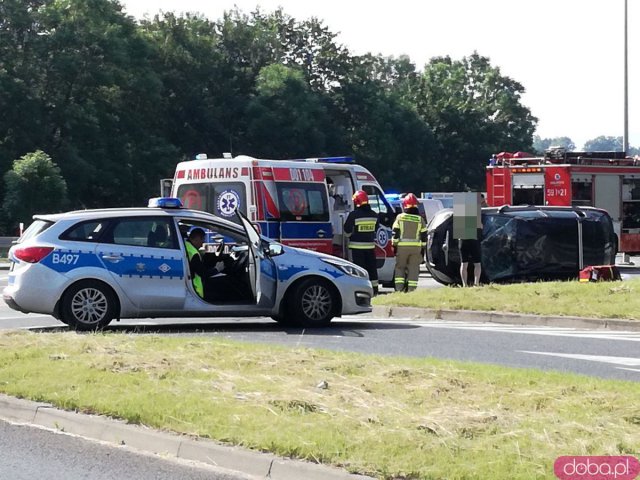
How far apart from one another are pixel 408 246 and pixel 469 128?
69.4m

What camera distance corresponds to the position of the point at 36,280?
14.4 m

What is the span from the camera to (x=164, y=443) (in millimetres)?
7898

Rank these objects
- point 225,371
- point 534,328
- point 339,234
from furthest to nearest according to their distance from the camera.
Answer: point 339,234
point 534,328
point 225,371

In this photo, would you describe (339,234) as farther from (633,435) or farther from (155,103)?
(155,103)

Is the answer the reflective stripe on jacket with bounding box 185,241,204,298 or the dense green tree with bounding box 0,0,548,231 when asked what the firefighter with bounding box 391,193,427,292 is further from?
the dense green tree with bounding box 0,0,548,231

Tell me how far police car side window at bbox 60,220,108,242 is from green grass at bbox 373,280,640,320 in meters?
5.17

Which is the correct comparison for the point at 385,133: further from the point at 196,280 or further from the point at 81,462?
the point at 81,462

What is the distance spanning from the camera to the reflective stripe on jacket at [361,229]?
19156mm

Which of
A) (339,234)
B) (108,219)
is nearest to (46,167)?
(339,234)

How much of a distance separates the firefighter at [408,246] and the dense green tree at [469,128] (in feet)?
217

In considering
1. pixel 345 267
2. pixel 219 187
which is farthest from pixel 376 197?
pixel 345 267

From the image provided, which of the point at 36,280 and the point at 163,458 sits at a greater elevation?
the point at 36,280

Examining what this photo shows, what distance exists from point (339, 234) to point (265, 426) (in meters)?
14.4

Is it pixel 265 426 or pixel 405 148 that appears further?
pixel 405 148
